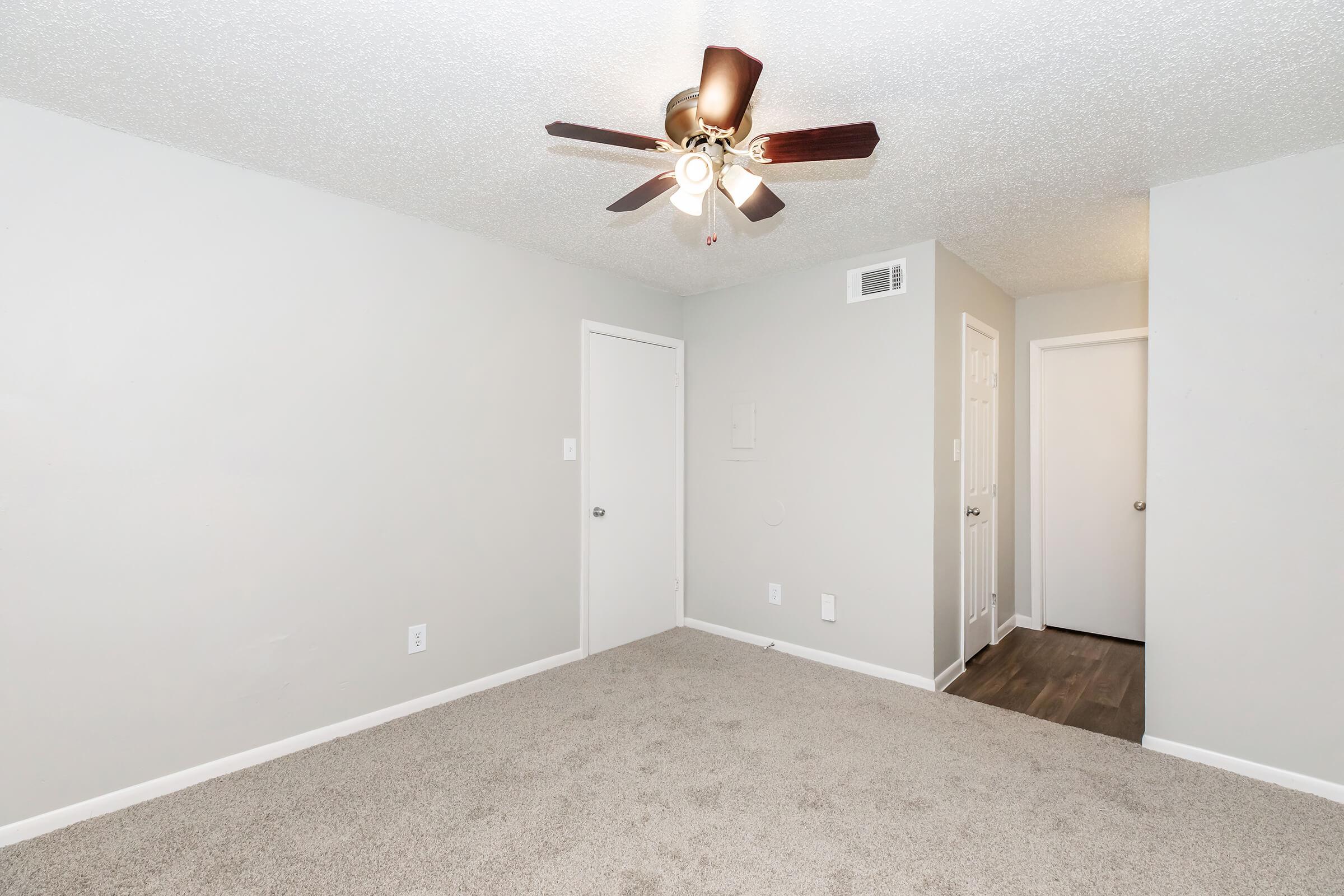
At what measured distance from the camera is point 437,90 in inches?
73.5

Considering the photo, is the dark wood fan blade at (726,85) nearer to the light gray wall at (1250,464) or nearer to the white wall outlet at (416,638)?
the light gray wall at (1250,464)

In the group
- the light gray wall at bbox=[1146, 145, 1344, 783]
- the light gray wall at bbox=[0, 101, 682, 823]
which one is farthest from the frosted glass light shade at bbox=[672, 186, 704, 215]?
the light gray wall at bbox=[1146, 145, 1344, 783]

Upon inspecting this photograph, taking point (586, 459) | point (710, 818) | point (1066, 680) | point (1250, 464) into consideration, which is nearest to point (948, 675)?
point (1066, 680)

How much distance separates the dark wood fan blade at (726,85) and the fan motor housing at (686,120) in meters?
0.10

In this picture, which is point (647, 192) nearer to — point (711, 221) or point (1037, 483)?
point (711, 221)

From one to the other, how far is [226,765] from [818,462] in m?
3.11

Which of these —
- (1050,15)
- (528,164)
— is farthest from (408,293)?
(1050,15)

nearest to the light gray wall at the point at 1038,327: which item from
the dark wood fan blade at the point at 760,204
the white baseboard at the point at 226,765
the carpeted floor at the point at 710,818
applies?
the carpeted floor at the point at 710,818

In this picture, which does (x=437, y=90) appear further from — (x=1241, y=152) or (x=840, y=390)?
(x=1241, y=152)

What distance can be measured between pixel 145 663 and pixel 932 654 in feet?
11.2

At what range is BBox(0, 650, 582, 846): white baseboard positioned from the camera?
1.98 meters

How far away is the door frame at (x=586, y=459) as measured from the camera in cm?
365

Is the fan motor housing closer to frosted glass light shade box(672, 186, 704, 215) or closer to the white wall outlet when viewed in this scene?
frosted glass light shade box(672, 186, 704, 215)

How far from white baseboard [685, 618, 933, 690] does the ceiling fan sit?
99.6 inches
